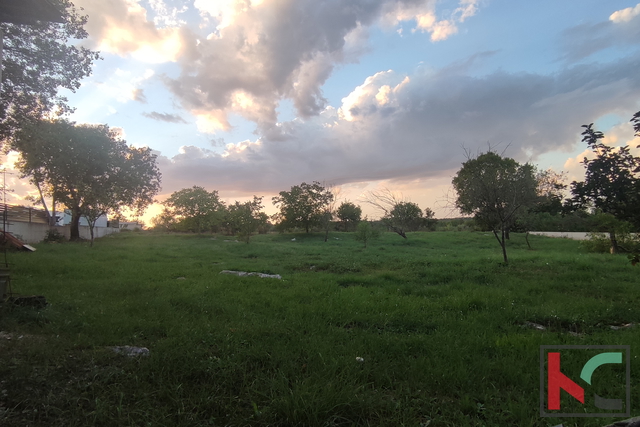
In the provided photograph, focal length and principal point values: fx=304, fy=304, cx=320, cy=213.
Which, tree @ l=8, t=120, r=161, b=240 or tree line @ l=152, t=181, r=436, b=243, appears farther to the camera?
tree line @ l=152, t=181, r=436, b=243

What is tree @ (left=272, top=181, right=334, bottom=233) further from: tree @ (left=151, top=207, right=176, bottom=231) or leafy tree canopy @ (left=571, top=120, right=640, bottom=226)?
leafy tree canopy @ (left=571, top=120, right=640, bottom=226)

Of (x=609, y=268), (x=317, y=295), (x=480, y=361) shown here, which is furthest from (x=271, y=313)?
(x=609, y=268)

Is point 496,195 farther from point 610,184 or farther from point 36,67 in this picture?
point 36,67

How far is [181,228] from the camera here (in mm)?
41562

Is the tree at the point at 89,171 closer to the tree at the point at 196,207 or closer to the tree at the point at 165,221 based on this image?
the tree at the point at 196,207

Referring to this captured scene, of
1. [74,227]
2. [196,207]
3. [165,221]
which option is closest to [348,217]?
[196,207]

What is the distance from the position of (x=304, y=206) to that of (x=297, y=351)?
30.8m

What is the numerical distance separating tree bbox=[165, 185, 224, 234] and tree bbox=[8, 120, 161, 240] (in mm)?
12846

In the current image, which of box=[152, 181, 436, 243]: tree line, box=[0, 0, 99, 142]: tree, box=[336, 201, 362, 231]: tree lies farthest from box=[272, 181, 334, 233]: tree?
box=[0, 0, 99, 142]: tree

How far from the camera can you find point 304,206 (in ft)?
112

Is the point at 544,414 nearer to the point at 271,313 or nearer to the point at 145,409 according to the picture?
the point at 145,409

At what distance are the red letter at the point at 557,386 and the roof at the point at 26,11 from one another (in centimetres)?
→ 660

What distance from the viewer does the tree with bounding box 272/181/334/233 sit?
111 feet

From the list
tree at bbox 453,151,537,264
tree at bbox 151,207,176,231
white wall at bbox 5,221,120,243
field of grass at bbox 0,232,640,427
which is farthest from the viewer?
tree at bbox 151,207,176,231
